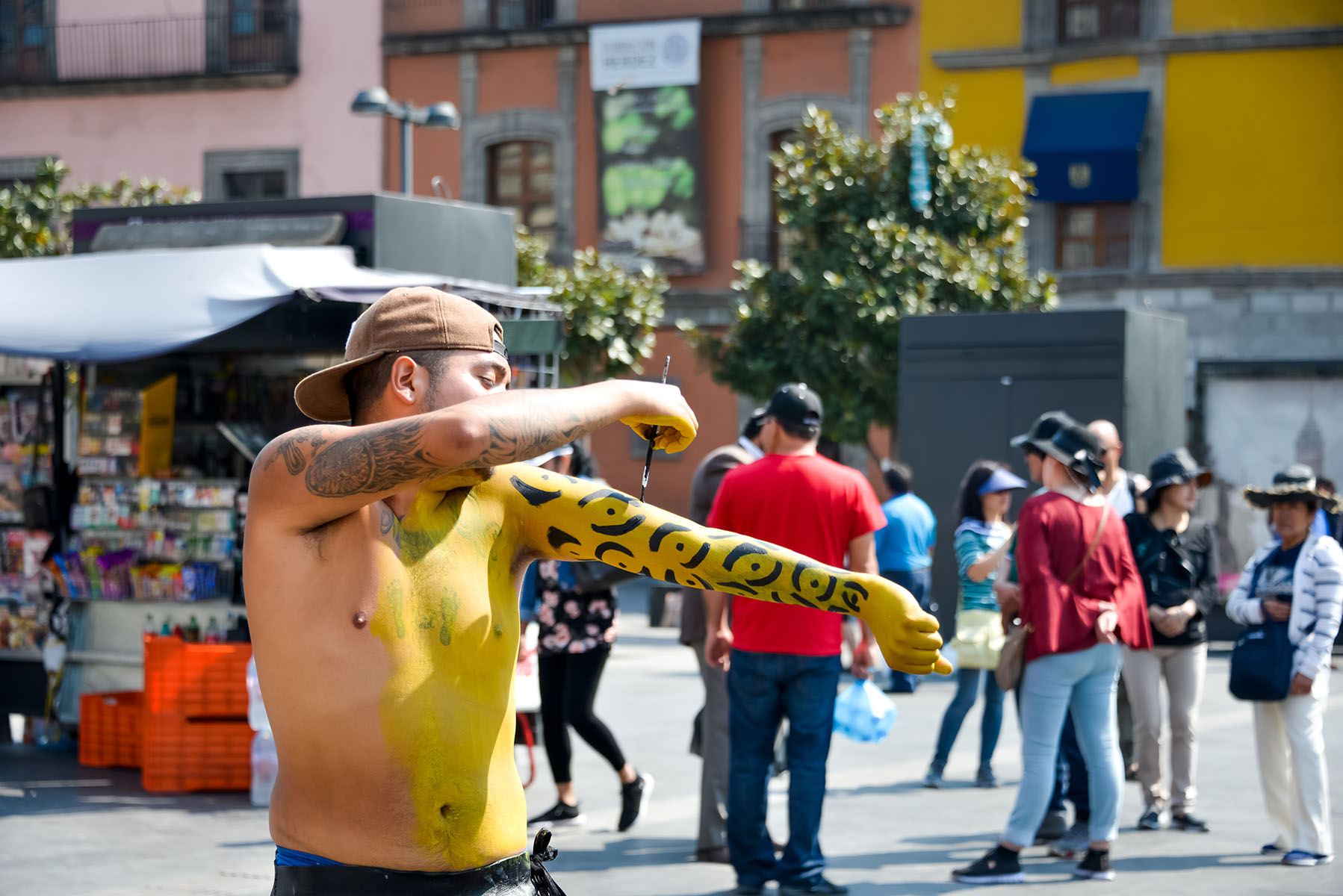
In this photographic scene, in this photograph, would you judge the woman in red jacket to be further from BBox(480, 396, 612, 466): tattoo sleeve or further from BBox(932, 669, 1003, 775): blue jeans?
BBox(480, 396, 612, 466): tattoo sleeve

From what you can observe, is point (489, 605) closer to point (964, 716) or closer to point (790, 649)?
point (790, 649)

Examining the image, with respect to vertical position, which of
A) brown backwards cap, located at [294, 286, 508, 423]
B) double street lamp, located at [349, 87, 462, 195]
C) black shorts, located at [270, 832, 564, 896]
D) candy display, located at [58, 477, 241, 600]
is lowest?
candy display, located at [58, 477, 241, 600]

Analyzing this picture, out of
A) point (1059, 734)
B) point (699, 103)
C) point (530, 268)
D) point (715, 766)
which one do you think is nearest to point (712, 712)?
point (715, 766)

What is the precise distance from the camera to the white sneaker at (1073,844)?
24.0ft

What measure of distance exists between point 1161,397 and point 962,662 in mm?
6637

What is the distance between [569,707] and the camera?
7812 millimetres

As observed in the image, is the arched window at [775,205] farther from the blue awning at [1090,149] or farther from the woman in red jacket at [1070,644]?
the woman in red jacket at [1070,644]

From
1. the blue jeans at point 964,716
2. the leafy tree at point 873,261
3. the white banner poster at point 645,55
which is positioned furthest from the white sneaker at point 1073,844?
the white banner poster at point 645,55

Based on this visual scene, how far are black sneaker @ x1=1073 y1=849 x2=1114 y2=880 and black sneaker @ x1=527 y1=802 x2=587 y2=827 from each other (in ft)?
7.64

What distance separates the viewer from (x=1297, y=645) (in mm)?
7320

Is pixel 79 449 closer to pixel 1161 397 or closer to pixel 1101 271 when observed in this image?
pixel 1161 397

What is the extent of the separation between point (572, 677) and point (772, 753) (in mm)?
1495

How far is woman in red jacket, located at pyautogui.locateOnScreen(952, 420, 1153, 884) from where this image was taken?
6.78 m

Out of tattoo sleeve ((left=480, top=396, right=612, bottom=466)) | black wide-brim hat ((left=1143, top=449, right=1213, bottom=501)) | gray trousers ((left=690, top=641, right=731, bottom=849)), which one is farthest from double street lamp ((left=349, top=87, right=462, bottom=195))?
tattoo sleeve ((left=480, top=396, right=612, bottom=466))
